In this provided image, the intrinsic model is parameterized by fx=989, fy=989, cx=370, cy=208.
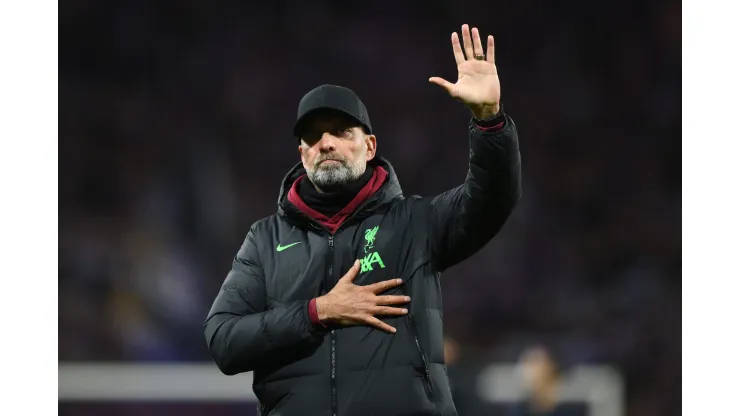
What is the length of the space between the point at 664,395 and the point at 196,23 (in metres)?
5.29

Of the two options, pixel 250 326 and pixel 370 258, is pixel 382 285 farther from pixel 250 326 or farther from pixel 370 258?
pixel 250 326

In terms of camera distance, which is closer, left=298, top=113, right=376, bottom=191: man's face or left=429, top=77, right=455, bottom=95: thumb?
left=429, top=77, right=455, bottom=95: thumb

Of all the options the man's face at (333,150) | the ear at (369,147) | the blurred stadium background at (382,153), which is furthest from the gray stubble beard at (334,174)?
the blurred stadium background at (382,153)

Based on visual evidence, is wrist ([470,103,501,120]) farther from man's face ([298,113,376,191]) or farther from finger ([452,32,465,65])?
man's face ([298,113,376,191])

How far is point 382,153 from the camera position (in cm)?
895

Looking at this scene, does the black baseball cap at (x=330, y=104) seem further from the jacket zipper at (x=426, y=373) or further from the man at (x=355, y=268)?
the jacket zipper at (x=426, y=373)

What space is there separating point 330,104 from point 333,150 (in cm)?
Result: 13

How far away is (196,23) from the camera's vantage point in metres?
9.11

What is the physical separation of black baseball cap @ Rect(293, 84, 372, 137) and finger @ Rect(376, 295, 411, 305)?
543mm

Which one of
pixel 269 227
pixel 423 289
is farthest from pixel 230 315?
pixel 423 289

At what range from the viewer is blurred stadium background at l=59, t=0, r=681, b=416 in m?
8.24

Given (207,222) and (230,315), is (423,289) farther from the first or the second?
(207,222)

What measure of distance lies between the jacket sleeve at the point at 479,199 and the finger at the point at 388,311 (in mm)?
218

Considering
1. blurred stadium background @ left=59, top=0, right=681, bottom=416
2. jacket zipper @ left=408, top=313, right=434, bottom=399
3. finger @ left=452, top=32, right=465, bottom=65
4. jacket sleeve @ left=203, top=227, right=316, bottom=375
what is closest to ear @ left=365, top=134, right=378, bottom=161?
finger @ left=452, top=32, right=465, bottom=65
